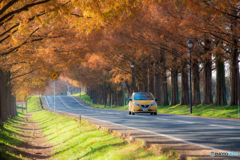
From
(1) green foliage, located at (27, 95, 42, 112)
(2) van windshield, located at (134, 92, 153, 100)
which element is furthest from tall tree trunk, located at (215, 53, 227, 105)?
(1) green foliage, located at (27, 95, 42, 112)

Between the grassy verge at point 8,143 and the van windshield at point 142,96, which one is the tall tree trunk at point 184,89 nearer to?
the van windshield at point 142,96

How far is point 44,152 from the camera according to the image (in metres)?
11.9

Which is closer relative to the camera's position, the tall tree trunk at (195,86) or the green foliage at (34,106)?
the tall tree trunk at (195,86)

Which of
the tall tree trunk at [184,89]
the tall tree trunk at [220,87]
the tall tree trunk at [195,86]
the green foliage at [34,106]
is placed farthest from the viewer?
the green foliage at [34,106]

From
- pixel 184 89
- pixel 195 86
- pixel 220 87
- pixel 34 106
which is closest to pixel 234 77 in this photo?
pixel 220 87

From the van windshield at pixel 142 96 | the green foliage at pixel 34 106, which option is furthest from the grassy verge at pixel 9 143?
the green foliage at pixel 34 106

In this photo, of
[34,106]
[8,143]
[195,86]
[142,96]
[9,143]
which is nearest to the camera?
[8,143]

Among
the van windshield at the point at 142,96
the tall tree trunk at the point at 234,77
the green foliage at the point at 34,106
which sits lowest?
the green foliage at the point at 34,106

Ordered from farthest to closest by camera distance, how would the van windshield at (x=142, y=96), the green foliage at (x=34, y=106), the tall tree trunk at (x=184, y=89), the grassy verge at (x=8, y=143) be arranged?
1. the green foliage at (x=34, y=106)
2. the tall tree trunk at (x=184, y=89)
3. the van windshield at (x=142, y=96)
4. the grassy verge at (x=8, y=143)

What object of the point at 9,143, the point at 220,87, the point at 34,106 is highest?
the point at 220,87

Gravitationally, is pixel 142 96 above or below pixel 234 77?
below

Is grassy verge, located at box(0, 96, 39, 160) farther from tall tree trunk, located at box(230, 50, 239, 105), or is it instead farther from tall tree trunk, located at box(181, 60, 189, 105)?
tall tree trunk, located at box(181, 60, 189, 105)

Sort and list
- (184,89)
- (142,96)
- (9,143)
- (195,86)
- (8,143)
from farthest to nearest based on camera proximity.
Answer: (184,89) → (195,86) → (142,96) → (9,143) → (8,143)

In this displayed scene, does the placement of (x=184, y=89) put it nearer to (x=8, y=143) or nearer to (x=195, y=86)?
(x=195, y=86)
